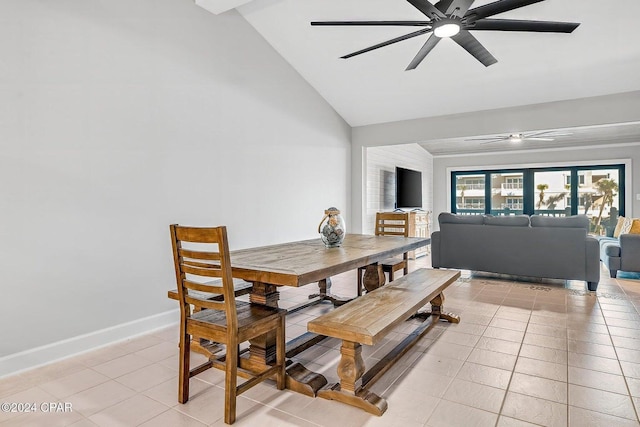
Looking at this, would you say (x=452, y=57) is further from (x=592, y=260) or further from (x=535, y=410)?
(x=535, y=410)

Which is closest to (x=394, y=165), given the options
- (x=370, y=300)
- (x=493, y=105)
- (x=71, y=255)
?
(x=493, y=105)

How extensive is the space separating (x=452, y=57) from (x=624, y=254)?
3.67 metres

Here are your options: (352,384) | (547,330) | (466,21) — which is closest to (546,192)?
(547,330)

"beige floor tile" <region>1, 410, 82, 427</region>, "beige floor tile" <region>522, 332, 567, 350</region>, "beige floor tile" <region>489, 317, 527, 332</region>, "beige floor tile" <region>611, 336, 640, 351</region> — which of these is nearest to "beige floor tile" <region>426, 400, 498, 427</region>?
"beige floor tile" <region>522, 332, 567, 350</region>

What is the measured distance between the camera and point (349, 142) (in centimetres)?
639

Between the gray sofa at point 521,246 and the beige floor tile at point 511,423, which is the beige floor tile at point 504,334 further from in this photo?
the gray sofa at point 521,246

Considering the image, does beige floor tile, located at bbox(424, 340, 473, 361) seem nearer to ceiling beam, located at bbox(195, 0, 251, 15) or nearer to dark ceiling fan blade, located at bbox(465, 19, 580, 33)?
dark ceiling fan blade, located at bbox(465, 19, 580, 33)

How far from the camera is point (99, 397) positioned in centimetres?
210

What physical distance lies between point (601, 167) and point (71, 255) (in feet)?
32.3

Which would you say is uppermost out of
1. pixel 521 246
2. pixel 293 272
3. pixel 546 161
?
pixel 546 161

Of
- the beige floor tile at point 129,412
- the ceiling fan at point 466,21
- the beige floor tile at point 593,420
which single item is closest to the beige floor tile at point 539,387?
the beige floor tile at point 593,420

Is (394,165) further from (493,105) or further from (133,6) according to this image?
(133,6)

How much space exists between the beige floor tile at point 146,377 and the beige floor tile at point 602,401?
237 cm

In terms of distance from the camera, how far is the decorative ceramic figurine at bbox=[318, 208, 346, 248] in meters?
2.97
